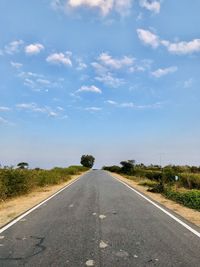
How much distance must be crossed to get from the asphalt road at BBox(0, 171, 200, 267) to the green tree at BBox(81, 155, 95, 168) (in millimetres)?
150020

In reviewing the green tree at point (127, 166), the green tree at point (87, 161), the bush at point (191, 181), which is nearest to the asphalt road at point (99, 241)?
the bush at point (191, 181)

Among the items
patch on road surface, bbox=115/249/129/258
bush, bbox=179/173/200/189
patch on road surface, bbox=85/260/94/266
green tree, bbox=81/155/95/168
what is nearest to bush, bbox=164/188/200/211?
patch on road surface, bbox=115/249/129/258

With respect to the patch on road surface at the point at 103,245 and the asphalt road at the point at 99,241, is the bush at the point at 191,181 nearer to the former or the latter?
the asphalt road at the point at 99,241


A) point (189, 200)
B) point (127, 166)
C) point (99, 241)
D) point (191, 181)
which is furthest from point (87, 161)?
point (99, 241)

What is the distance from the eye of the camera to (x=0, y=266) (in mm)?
6395

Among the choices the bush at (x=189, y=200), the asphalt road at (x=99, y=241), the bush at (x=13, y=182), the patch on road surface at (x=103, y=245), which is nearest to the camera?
the asphalt road at (x=99, y=241)

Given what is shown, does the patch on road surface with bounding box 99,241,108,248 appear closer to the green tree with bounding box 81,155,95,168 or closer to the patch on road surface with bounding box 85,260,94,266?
the patch on road surface with bounding box 85,260,94,266

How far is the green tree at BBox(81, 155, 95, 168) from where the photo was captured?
163m

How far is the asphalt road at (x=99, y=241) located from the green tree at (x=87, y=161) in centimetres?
15002

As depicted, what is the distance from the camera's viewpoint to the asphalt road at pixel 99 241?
6.75 m

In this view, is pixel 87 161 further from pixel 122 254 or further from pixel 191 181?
pixel 122 254

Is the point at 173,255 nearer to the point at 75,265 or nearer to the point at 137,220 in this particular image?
the point at 75,265

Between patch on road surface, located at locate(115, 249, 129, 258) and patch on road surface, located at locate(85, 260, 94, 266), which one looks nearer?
patch on road surface, located at locate(85, 260, 94, 266)

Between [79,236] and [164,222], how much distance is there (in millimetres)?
3588
